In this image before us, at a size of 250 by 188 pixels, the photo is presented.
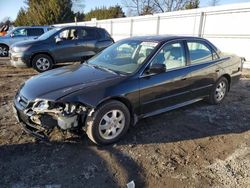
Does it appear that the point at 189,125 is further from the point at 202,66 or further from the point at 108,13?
the point at 108,13

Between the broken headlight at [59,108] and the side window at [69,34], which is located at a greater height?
the side window at [69,34]

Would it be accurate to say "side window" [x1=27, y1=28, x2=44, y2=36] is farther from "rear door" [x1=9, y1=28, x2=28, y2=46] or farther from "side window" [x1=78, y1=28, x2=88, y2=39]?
"side window" [x1=78, y1=28, x2=88, y2=39]

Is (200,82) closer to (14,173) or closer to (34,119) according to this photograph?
(34,119)

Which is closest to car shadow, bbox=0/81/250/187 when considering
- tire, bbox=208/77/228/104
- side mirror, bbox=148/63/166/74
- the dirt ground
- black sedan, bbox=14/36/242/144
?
the dirt ground

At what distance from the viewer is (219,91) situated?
6145 mm

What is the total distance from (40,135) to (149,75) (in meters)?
1.94

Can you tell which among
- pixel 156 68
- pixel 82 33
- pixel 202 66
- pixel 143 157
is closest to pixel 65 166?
pixel 143 157

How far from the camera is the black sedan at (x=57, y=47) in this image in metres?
9.73

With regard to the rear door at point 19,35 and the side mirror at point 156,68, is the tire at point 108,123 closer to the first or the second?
the side mirror at point 156,68

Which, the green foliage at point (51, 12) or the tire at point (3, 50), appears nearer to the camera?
the tire at point (3, 50)

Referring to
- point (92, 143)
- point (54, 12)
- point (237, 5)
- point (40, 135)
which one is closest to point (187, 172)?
point (92, 143)

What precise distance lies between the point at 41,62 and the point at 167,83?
6452 mm

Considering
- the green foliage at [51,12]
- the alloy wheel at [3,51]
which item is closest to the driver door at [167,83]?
the alloy wheel at [3,51]

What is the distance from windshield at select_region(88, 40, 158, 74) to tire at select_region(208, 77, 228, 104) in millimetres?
1970
